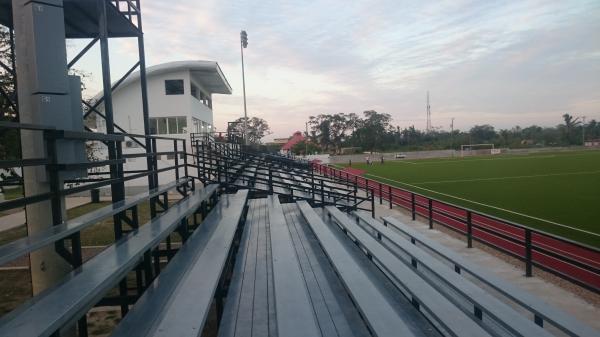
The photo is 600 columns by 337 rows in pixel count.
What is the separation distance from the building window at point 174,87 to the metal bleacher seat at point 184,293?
59.9 feet

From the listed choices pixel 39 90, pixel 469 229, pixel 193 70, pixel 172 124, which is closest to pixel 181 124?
pixel 172 124

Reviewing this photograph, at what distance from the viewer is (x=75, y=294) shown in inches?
87.2

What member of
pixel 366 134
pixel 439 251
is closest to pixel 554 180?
pixel 439 251

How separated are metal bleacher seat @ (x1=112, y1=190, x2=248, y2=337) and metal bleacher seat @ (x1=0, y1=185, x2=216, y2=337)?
344mm

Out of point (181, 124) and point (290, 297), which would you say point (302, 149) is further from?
point (290, 297)

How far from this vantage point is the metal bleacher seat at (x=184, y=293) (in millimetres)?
2551

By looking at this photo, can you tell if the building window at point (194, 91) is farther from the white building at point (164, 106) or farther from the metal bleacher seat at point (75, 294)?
the metal bleacher seat at point (75, 294)

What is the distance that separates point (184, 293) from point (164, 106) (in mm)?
19865

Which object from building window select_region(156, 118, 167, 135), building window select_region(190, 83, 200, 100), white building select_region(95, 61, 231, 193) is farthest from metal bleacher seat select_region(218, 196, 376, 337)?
building window select_region(190, 83, 200, 100)

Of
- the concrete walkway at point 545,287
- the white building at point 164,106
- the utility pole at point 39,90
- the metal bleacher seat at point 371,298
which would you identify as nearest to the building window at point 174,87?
the white building at point 164,106

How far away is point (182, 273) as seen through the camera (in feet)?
12.0

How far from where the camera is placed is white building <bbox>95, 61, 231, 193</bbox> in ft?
69.4

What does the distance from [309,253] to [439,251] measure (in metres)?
1.96

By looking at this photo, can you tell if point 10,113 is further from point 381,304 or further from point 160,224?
point 381,304
